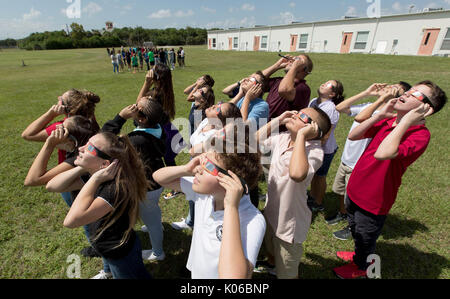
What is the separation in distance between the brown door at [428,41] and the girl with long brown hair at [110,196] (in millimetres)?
39632

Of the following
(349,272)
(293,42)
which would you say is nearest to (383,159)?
(349,272)

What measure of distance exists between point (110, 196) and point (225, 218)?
1112 millimetres

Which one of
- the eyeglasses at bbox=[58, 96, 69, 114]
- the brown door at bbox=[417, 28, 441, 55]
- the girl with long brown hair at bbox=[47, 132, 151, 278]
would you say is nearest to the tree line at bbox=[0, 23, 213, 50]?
the brown door at bbox=[417, 28, 441, 55]

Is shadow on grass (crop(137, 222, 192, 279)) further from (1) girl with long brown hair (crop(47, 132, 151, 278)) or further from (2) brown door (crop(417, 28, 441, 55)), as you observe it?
(2) brown door (crop(417, 28, 441, 55))

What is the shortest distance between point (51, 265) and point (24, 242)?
0.80 m

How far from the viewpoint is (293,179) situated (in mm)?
1964

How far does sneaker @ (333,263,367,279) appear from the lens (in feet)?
9.31

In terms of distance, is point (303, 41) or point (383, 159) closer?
point (383, 159)

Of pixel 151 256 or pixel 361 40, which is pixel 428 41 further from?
pixel 151 256

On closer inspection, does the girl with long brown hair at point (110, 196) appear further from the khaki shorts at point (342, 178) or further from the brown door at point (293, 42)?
the brown door at point (293, 42)

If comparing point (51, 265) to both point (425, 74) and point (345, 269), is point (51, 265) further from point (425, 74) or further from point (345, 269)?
point (425, 74)

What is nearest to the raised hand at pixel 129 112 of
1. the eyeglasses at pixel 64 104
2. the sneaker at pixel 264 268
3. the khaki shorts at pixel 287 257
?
the eyeglasses at pixel 64 104

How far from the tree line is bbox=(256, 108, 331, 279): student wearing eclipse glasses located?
7569 centimetres

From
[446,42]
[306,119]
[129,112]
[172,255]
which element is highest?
[446,42]
